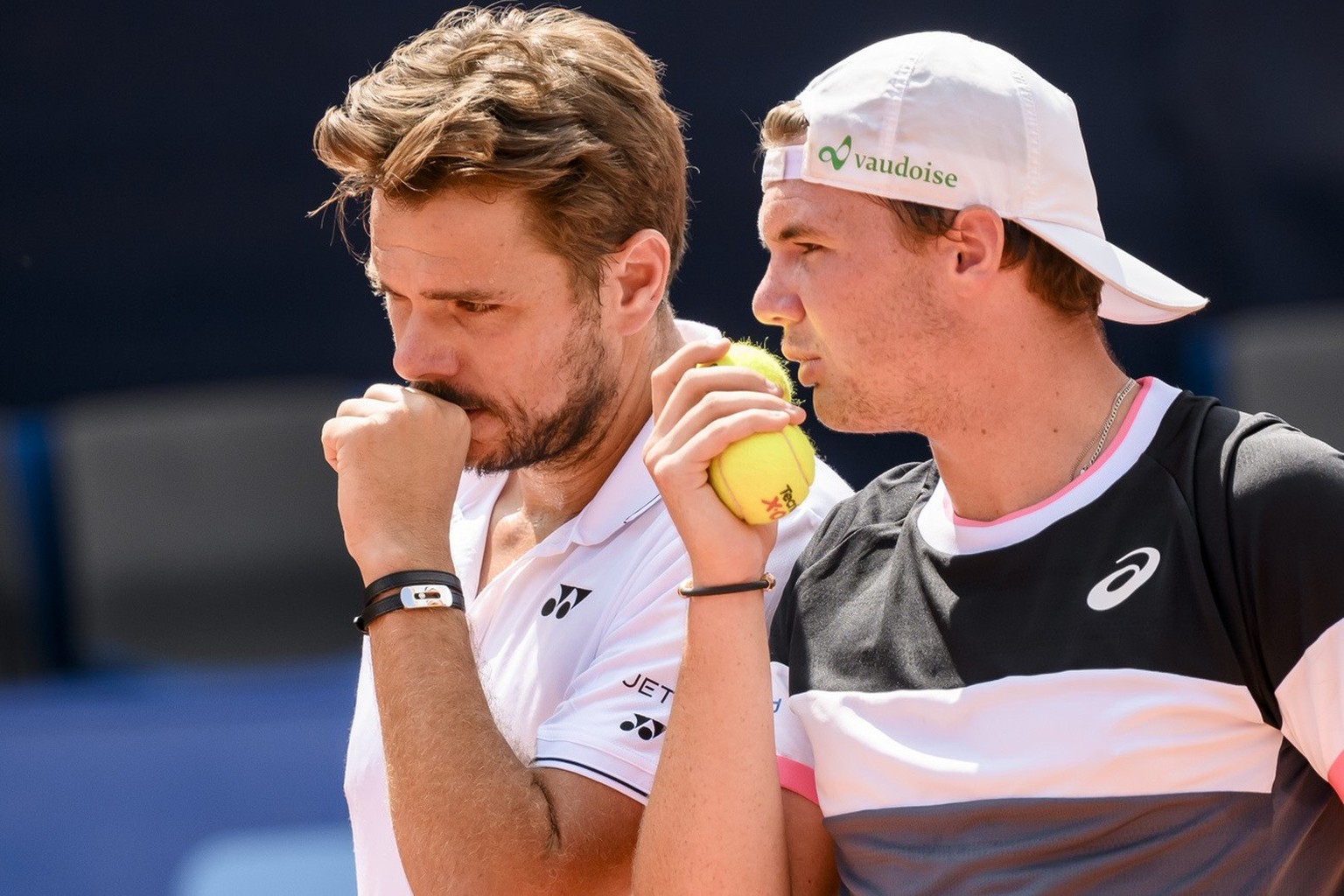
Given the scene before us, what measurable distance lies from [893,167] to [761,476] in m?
0.42

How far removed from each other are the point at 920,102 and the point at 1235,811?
919 mm

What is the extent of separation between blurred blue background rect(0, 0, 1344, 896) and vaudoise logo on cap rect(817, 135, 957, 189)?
10.2ft

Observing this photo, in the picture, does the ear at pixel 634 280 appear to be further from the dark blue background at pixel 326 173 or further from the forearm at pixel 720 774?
the dark blue background at pixel 326 173

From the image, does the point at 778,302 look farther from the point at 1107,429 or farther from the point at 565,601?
the point at 565,601

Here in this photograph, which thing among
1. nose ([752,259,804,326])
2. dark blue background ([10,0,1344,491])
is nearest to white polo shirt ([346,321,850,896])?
nose ([752,259,804,326])

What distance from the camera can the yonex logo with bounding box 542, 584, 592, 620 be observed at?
2.36 m

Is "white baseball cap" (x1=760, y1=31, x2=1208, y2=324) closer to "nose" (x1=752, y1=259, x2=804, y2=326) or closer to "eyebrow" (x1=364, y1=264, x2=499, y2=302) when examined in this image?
"nose" (x1=752, y1=259, x2=804, y2=326)

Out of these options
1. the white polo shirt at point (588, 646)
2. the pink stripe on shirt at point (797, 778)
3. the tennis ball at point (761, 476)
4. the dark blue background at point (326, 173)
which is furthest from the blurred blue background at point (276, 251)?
the tennis ball at point (761, 476)

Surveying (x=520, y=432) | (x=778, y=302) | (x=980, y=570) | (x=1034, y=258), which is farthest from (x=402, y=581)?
(x=1034, y=258)

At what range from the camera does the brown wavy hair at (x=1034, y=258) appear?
2.03 meters

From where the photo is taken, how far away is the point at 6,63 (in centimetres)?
540

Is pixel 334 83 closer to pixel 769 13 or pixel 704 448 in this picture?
pixel 769 13

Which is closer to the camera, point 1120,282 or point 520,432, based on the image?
point 1120,282

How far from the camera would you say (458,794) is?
2.10 metres
